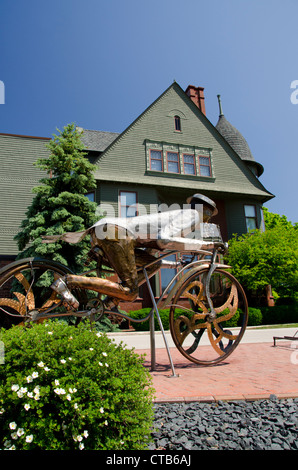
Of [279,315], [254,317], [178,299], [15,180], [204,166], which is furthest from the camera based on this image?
[204,166]

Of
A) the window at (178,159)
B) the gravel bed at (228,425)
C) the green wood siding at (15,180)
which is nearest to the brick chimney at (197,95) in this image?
the window at (178,159)

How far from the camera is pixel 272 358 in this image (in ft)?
19.5

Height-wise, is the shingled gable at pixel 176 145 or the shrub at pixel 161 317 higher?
the shingled gable at pixel 176 145

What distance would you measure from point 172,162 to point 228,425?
19250 mm

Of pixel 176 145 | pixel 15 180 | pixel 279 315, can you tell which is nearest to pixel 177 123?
pixel 176 145

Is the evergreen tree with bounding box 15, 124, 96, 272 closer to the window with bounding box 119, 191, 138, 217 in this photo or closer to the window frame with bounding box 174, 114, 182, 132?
the window with bounding box 119, 191, 138, 217

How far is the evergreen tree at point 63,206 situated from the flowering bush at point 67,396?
10.1 m

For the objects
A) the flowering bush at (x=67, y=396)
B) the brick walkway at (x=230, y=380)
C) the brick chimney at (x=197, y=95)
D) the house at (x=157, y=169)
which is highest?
the brick chimney at (x=197, y=95)

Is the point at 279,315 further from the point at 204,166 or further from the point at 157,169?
the point at 157,169

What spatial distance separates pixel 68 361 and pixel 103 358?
0.27 m

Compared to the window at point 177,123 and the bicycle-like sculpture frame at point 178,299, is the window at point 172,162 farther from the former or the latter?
the bicycle-like sculpture frame at point 178,299

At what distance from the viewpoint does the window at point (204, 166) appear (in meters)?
21.5

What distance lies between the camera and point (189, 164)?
21234 millimetres
